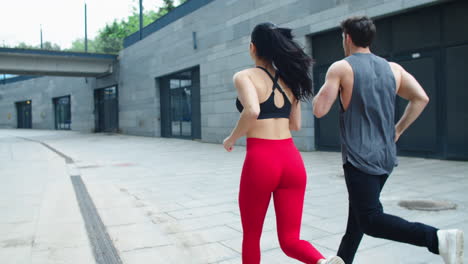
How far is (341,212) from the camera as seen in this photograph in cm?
485

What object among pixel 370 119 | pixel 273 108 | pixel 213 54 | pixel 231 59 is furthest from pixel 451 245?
pixel 213 54

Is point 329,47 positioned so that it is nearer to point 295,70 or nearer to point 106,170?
point 106,170

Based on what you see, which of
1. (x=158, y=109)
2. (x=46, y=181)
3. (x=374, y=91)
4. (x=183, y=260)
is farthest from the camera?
(x=158, y=109)

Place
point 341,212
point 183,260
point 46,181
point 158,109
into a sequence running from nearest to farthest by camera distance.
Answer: point 183,260 < point 341,212 < point 46,181 < point 158,109

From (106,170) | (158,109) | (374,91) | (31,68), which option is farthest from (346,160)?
(31,68)

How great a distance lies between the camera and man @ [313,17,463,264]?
227 cm

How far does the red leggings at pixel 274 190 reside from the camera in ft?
7.30

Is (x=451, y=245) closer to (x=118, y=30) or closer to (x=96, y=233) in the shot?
(x=96, y=233)

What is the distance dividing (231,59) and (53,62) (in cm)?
1672

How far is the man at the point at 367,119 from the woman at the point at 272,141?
0.23m

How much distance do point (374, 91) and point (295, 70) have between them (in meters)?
0.47

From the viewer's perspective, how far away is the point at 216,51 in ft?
54.7

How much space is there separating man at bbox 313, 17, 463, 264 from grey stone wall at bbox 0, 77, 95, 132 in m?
32.0

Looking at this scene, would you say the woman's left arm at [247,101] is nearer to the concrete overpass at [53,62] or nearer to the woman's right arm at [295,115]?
the woman's right arm at [295,115]
